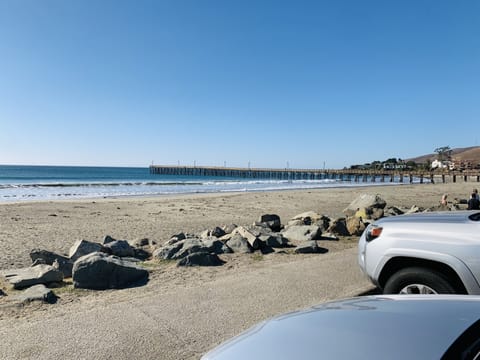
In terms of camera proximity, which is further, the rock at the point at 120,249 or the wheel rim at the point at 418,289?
the rock at the point at 120,249

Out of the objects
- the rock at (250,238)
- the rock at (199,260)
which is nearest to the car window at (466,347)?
the rock at (199,260)

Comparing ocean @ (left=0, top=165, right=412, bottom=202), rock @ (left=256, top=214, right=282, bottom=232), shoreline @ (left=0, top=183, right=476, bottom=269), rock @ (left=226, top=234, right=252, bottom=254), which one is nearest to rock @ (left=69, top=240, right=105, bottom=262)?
shoreline @ (left=0, top=183, right=476, bottom=269)

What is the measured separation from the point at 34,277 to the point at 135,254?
2.44 meters

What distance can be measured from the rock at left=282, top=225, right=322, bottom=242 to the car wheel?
5298 mm

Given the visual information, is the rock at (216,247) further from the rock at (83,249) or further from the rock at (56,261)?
the rock at (56,261)

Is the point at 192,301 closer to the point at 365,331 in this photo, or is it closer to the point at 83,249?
the point at 365,331

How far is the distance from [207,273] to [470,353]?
5.08 metres

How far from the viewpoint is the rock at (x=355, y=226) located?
10.1m

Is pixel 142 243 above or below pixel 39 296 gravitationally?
below

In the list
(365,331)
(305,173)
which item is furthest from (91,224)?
(305,173)

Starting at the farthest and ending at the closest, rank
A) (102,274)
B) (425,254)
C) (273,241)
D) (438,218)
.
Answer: (273,241), (102,274), (438,218), (425,254)

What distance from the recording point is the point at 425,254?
3602mm

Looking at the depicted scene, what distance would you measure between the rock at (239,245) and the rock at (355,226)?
3509mm

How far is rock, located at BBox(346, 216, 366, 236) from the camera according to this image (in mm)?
10062
